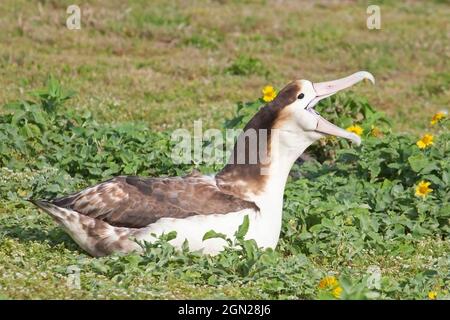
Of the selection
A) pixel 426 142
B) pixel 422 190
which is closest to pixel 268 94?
pixel 426 142

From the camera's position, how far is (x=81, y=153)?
32.9ft

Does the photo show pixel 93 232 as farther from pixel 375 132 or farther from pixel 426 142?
pixel 375 132

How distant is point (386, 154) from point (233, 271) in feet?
10.4

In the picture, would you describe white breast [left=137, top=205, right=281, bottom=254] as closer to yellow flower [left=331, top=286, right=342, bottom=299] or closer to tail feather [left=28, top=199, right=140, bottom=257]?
tail feather [left=28, top=199, right=140, bottom=257]

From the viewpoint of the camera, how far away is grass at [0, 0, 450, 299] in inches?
280

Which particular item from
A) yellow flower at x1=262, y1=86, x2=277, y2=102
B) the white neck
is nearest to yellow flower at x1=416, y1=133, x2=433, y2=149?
yellow flower at x1=262, y1=86, x2=277, y2=102

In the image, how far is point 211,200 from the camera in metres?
7.70

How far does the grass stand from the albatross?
22 cm

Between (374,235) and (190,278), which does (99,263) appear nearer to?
(190,278)

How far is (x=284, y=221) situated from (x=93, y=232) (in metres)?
1.61

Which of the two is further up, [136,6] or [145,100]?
[136,6]

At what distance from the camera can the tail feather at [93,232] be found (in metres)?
7.59

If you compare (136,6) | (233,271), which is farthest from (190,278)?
(136,6)
